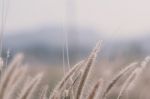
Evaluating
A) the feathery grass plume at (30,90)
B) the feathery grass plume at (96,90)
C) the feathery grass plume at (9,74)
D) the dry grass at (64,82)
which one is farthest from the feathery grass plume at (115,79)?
the feathery grass plume at (9,74)

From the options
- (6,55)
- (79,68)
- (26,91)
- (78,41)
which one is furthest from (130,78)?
(6,55)

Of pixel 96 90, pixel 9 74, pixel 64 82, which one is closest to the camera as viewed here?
pixel 9 74

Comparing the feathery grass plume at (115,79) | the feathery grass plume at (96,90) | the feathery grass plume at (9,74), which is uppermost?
the feathery grass plume at (9,74)

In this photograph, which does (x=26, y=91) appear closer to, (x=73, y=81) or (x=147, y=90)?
(x=73, y=81)

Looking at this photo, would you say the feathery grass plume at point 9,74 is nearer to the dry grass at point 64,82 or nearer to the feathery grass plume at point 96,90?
the dry grass at point 64,82

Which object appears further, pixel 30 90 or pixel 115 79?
pixel 115 79

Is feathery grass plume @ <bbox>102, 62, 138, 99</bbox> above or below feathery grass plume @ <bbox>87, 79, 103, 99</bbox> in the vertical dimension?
below

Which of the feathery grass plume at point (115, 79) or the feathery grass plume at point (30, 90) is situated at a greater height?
the feathery grass plume at point (30, 90)

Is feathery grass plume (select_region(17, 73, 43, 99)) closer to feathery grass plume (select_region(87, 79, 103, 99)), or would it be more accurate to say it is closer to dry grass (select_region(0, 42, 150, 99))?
dry grass (select_region(0, 42, 150, 99))

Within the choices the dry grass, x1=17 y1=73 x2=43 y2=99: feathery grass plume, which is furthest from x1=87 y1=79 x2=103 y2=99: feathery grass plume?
x1=17 y1=73 x2=43 y2=99: feathery grass plume

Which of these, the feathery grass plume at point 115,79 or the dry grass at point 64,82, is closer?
the dry grass at point 64,82

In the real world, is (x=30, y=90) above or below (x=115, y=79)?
above

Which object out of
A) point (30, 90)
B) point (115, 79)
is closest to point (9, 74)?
point (30, 90)

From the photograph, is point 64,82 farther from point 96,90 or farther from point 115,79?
point 96,90
